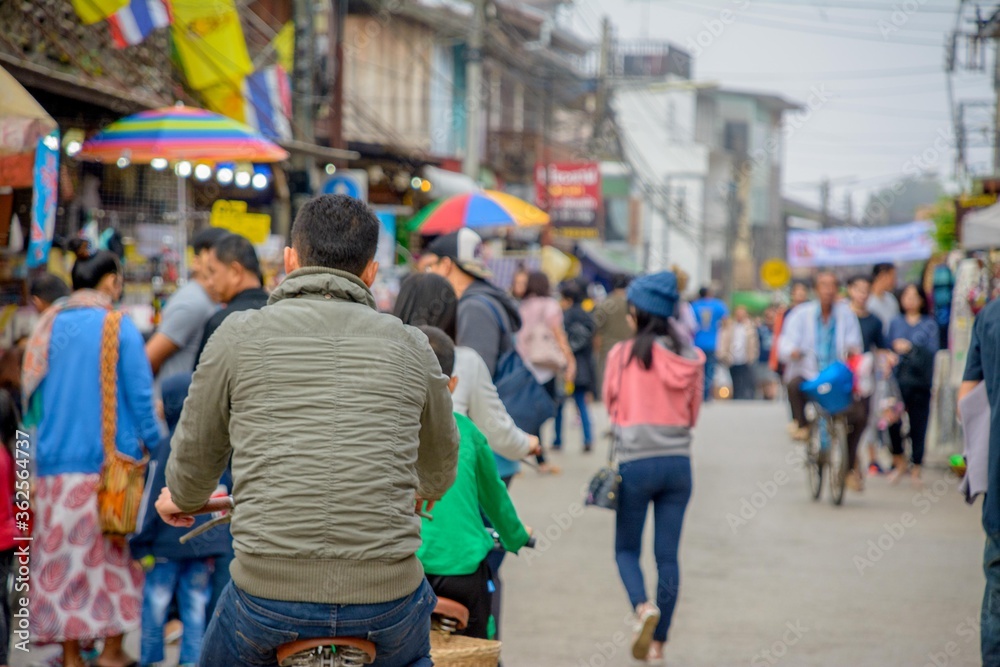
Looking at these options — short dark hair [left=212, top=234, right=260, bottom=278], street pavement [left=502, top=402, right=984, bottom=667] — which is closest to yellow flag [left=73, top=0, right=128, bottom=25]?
short dark hair [left=212, top=234, right=260, bottom=278]

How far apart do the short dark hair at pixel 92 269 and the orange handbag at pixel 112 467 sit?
20 cm

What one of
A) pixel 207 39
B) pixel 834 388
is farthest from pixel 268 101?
pixel 834 388

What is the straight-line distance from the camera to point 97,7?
948 cm

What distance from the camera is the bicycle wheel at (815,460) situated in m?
11.7

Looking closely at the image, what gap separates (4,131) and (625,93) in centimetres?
4591

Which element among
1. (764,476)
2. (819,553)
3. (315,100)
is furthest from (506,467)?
(315,100)

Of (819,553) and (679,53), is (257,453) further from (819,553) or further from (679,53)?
(679,53)

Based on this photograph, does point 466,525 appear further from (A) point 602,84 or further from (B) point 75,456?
(A) point 602,84

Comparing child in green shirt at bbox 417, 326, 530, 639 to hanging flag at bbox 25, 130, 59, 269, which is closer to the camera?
child in green shirt at bbox 417, 326, 530, 639

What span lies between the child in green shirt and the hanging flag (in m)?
3.13

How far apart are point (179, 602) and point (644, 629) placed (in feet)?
7.60

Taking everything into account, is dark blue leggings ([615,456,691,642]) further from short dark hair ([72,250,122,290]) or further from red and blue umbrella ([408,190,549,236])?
red and blue umbrella ([408,190,549,236])

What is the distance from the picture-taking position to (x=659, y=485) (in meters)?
6.55

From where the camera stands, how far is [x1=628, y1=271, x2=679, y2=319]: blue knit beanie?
6629mm
